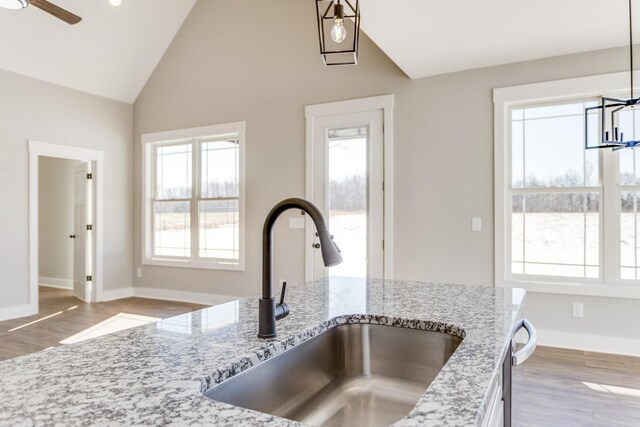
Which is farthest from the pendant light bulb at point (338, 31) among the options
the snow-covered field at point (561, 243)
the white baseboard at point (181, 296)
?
the white baseboard at point (181, 296)

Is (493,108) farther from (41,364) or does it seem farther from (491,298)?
(41,364)

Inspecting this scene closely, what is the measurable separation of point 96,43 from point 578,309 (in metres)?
6.21

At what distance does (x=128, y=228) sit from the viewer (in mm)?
6363

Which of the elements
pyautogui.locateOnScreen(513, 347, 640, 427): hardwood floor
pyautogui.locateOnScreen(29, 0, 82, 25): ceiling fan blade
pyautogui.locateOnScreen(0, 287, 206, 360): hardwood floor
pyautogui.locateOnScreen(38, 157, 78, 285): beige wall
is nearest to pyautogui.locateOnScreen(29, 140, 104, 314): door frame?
pyautogui.locateOnScreen(0, 287, 206, 360): hardwood floor

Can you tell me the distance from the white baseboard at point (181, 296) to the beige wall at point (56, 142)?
1.03 feet

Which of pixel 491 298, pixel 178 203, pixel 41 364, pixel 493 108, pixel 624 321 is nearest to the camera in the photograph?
pixel 41 364

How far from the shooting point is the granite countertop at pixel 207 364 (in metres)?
0.66

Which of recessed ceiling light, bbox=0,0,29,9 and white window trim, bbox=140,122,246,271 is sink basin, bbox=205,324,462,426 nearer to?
recessed ceiling light, bbox=0,0,29,9

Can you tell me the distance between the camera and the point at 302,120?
5.04 meters

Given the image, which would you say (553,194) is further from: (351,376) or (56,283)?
(56,283)

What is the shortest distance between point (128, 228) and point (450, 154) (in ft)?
15.7

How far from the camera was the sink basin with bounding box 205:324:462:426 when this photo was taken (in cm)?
102

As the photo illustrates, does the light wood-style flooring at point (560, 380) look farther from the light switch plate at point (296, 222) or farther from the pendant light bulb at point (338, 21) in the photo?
the light switch plate at point (296, 222)

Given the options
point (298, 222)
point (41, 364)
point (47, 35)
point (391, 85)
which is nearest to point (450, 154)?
point (391, 85)
